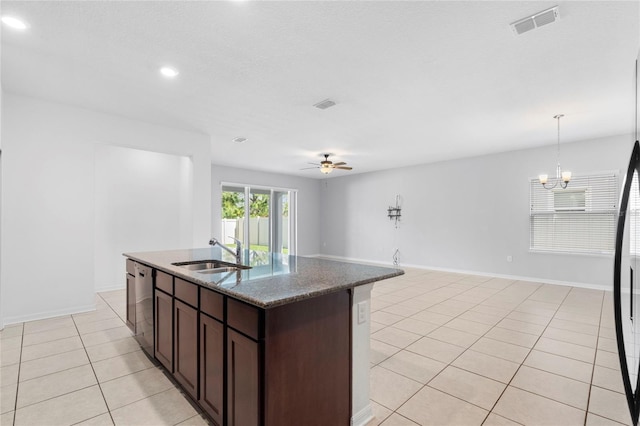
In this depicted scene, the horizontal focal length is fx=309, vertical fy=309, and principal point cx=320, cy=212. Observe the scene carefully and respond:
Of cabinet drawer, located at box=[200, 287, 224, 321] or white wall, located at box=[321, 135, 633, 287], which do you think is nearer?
cabinet drawer, located at box=[200, 287, 224, 321]

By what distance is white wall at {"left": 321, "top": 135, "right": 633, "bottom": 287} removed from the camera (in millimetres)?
5480

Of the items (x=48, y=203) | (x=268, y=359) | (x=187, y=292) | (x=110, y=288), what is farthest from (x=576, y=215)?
(x=110, y=288)

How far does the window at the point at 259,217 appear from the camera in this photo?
820cm

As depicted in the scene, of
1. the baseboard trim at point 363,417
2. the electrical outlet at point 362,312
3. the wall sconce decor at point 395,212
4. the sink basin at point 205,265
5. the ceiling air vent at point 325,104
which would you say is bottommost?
the baseboard trim at point 363,417

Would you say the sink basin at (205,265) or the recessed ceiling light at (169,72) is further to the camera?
the recessed ceiling light at (169,72)

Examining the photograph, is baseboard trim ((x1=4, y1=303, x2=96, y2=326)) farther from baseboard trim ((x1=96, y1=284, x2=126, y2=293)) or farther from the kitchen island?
the kitchen island

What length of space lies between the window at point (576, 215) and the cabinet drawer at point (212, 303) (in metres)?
6.36

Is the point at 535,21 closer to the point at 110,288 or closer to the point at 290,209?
the point at 110,288

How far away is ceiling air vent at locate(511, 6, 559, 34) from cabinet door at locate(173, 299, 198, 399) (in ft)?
9.81

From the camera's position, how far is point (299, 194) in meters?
9.77

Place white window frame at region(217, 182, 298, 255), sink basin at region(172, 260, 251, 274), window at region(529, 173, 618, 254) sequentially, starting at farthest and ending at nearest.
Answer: white window frame at region(217, 182, 298, 255), window at region(529, 173, 618, 254), sink basin at region(172, 260, 251, 274)

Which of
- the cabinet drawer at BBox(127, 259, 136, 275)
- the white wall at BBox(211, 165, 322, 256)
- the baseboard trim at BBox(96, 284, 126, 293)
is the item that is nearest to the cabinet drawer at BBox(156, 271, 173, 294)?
the cabinet drawer at BBox(127, 259, 136, 275)

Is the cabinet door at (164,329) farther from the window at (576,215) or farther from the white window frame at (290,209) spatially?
the window at (576,215)

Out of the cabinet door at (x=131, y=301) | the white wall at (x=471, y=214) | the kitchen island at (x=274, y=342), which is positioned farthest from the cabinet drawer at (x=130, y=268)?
the white wall at (x=471, y=214)
